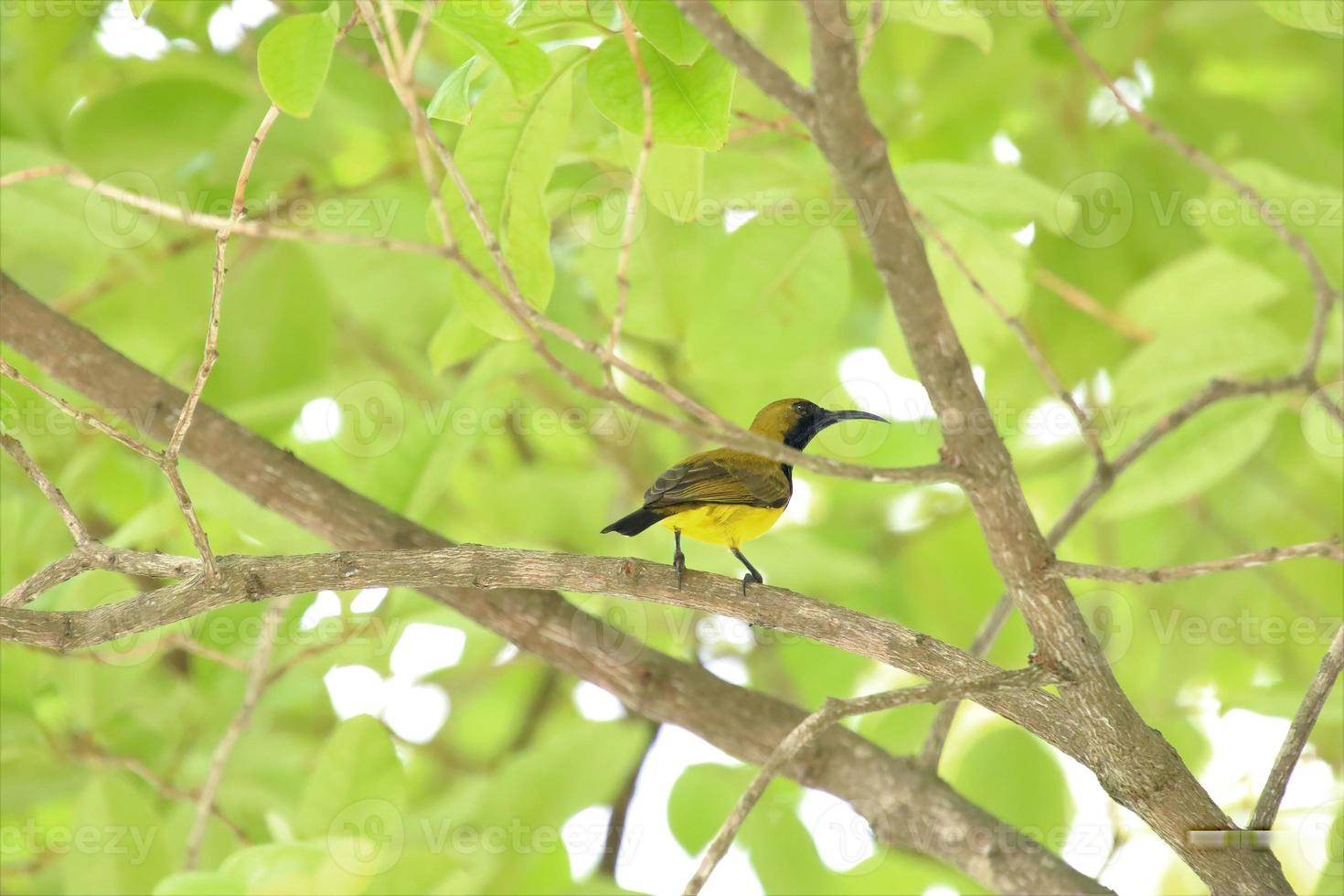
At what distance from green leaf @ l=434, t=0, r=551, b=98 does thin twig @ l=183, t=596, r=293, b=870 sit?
5.59ft

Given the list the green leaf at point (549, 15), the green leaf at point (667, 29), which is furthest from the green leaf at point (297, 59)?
the green leaf at point (667, 29)

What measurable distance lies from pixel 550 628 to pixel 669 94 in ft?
4.69

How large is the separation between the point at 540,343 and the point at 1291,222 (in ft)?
6.88

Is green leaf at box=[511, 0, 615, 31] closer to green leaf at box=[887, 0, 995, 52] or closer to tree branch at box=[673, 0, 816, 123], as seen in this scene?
tree branch at box=[673, 0, 816, 123]

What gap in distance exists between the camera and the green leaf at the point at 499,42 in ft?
6.12

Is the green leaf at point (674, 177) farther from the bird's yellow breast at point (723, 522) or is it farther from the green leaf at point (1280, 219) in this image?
the green leaf at point (1280, 219)

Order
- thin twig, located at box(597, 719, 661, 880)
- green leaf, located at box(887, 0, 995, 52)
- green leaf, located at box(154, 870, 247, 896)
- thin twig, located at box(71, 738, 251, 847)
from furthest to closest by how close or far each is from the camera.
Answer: thin twig, located at box(597, 719, 661, 880) → thin twig, located at box(71, 738, 251, 847) → green leaf, located at box(887, 0, 995, 52) → green leaf, located at box(154, 870, 247, 896)

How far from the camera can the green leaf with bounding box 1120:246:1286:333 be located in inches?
134

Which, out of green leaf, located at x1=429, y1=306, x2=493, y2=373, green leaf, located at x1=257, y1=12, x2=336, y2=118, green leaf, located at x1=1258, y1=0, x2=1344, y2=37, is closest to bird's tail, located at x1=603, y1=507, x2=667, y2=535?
green leaf, located at x1=429, y1=306, x2=493, y2=373

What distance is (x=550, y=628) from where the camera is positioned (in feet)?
9.89

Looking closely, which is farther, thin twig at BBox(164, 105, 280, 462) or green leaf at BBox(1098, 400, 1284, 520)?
Answer: green leaf at BBox(1098, 400, 1284, 520)

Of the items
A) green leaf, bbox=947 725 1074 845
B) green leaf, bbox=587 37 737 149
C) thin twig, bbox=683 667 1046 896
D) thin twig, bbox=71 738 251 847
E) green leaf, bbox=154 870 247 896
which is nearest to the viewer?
thin twig, bbox=683 667 1046 896

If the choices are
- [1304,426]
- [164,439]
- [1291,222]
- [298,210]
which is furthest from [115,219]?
[1304,426]

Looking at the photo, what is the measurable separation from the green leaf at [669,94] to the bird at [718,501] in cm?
114
